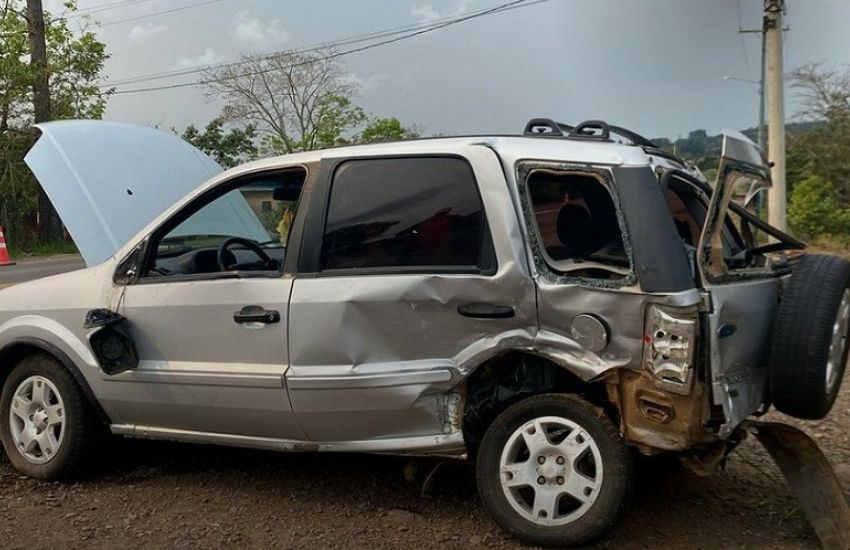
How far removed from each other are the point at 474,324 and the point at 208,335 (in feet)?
4.49

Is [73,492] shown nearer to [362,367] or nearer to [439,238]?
[362,367]

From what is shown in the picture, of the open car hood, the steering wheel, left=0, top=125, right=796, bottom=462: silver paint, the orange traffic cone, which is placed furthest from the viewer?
the orange traffic cone

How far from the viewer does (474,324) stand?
3457mm

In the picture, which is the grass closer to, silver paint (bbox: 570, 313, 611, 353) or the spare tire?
silver paint (bbox: 570, 313, 611, 353)

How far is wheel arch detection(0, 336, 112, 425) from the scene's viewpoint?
4.27m

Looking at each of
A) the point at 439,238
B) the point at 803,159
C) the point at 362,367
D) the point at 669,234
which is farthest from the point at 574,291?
the point at 803,159

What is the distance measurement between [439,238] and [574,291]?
26.7 inches

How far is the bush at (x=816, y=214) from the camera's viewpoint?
802 inches

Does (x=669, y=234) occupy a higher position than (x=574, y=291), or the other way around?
(x=669, y=234)

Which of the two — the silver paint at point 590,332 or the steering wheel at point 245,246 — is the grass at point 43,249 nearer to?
the steering wheel at point 245,246

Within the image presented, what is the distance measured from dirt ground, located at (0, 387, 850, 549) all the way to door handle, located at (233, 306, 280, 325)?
0.96m

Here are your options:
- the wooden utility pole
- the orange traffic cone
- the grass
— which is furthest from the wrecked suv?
the grass

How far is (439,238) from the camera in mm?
3602

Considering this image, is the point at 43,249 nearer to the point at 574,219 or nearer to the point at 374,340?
the point at 374,340
